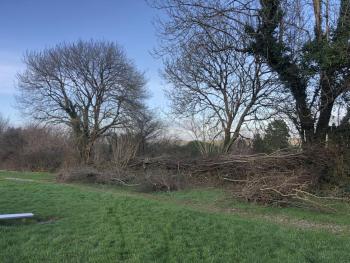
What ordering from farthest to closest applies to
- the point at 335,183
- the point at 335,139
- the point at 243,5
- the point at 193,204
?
1. the point at 243,5
2. the point at 335,139
3. the point at 335,183
4. the point at 193,204

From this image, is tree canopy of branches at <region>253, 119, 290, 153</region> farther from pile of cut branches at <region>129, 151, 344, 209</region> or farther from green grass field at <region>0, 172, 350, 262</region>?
green grass field at <region>0, 172, 350, 262</region>

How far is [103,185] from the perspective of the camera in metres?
20.2

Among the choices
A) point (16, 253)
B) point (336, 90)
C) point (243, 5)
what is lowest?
point (16, 253)

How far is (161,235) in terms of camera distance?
732 centimetres

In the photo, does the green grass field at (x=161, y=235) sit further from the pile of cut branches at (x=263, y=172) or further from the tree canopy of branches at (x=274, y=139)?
the tree canopy of branches at (x=274, y=139)

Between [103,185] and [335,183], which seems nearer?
[335,183]

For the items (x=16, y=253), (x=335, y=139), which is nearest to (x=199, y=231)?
(x=16, y=253)

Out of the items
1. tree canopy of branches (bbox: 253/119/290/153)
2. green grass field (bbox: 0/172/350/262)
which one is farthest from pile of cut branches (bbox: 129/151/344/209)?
tree canopy of branches (bbox: 253/119/290/153)

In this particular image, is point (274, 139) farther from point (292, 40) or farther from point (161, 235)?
point (161, 235)

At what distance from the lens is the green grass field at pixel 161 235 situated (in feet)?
20.1

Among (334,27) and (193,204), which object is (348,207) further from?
(334,27)

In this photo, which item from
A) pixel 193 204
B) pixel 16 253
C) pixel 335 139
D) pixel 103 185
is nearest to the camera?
pixel 16 253

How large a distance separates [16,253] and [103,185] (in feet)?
46.3

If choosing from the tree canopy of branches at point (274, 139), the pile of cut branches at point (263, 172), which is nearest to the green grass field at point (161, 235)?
the pile of cut branches at point (263, 172)
